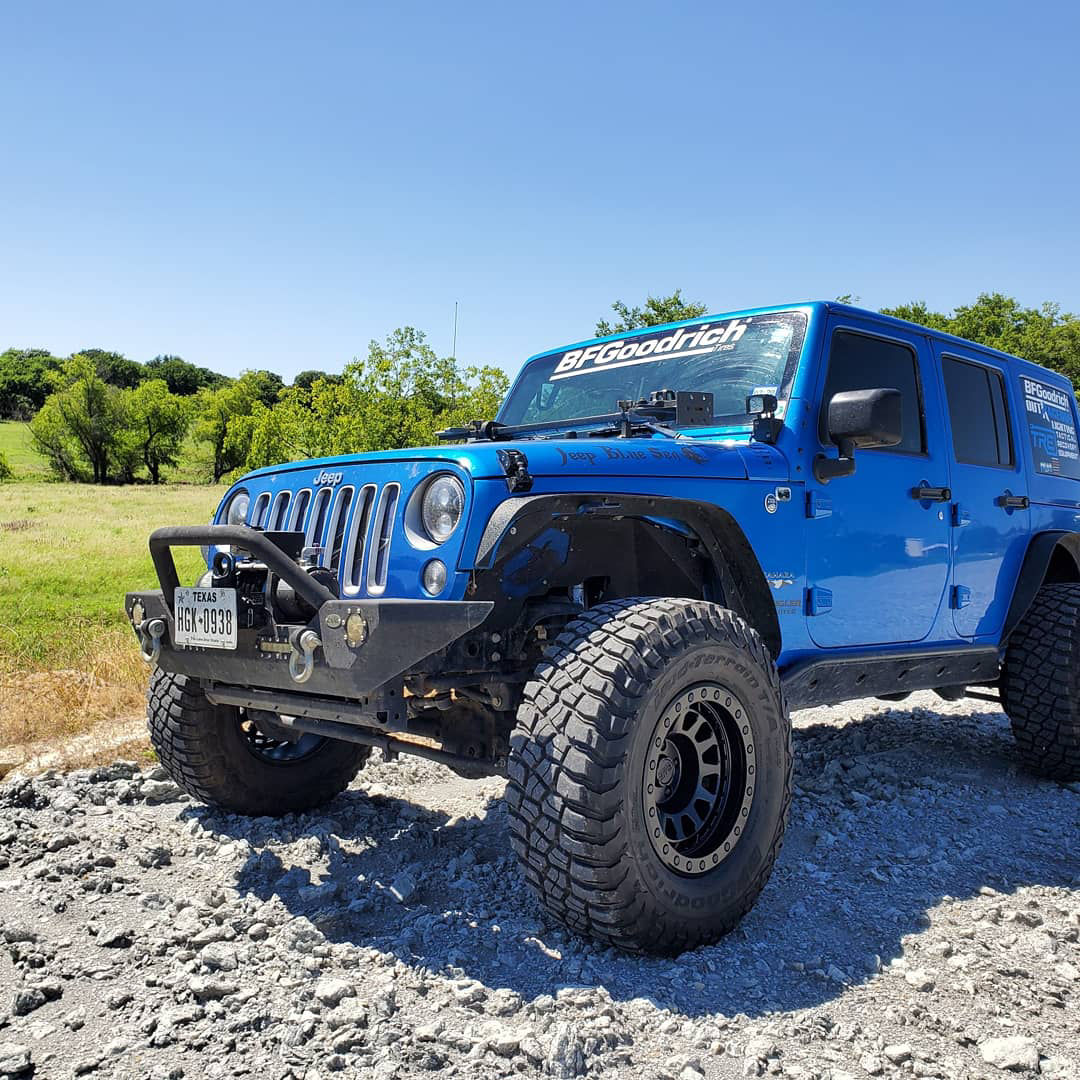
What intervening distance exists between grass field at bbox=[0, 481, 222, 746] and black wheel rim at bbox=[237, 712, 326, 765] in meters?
2.29

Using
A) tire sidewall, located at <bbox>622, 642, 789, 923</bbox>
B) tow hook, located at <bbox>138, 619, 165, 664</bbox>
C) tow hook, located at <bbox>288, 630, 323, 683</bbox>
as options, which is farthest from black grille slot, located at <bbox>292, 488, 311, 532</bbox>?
tire sidewall, located at <bbox>622, 642, 789, 923</bbox>

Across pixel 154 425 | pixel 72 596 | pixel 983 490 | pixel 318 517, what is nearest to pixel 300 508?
pixel 318 517

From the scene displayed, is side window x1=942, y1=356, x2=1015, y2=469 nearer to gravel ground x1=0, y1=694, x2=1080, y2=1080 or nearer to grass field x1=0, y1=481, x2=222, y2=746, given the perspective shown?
gravel ground x1=0, y1=694, x2=1080, y2=1080

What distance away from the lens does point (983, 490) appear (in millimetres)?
4832

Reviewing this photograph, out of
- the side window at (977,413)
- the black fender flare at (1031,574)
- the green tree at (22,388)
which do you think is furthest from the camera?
the green tree at (22,388)

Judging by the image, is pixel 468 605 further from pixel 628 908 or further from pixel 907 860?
pixel 907 860

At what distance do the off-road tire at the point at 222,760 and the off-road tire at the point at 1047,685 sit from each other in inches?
133

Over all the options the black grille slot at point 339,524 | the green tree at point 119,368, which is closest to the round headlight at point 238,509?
the black grille slot at point 339,524

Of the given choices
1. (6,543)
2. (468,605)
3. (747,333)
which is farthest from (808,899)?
(6,543)

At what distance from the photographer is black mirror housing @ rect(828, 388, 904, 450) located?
139 inches

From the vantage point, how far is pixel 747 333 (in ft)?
13.7

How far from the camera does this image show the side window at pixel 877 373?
408 centimetres

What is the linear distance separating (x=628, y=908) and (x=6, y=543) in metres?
29.7

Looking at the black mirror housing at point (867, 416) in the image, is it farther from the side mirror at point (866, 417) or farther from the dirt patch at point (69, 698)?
the dirt patch at point (69, 698)
